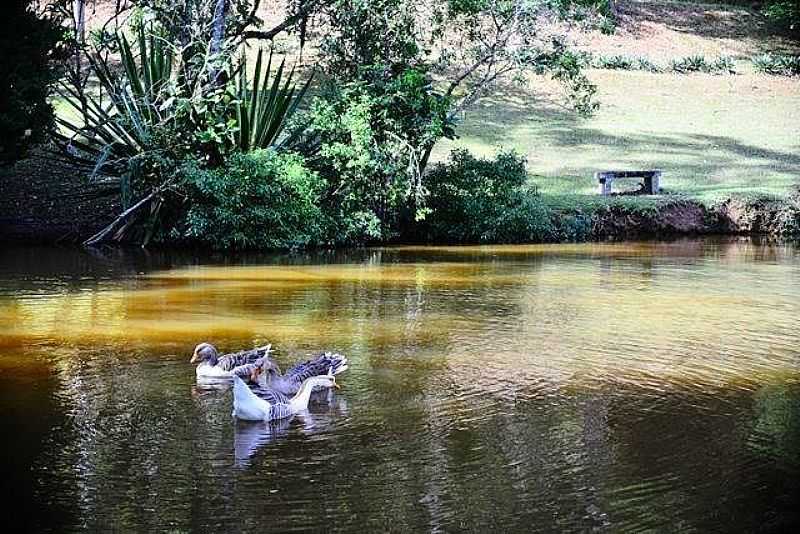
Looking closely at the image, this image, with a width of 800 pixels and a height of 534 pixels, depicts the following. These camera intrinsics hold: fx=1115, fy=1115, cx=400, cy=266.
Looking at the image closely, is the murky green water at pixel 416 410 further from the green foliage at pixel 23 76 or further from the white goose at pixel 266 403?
the green foliage at pixel 23 76

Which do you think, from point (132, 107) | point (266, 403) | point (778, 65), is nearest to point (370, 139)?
point (132, 107)

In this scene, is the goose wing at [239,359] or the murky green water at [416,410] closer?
the murky green water at [416,410]

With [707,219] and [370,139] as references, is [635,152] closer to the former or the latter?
[707,219]

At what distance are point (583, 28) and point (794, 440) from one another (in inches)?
670

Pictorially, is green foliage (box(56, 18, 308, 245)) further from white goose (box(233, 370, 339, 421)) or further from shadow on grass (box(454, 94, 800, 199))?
white goose (box(233, 370, 339, 421))

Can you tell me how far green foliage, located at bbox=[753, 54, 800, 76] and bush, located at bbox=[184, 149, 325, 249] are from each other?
27486 millimetres

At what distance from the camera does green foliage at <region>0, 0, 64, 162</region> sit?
61.8ft

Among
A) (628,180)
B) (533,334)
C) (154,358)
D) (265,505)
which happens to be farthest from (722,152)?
(265,505)

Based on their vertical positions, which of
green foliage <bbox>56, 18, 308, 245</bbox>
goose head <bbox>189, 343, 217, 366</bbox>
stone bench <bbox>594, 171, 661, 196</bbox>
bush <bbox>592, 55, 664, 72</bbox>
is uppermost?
bush <bbox>592, 55, 664, 72</bbox>

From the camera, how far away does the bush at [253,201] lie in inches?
760

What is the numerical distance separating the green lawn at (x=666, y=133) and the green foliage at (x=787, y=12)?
16.3ft

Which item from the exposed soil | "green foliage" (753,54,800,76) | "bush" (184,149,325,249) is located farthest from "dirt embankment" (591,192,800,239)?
"green foliage" (753,54,800,76)

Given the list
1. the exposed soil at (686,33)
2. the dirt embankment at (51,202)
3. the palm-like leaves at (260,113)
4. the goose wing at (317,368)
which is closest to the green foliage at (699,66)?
the exposed soil at (686,33)

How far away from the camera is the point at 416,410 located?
808 centimetres
